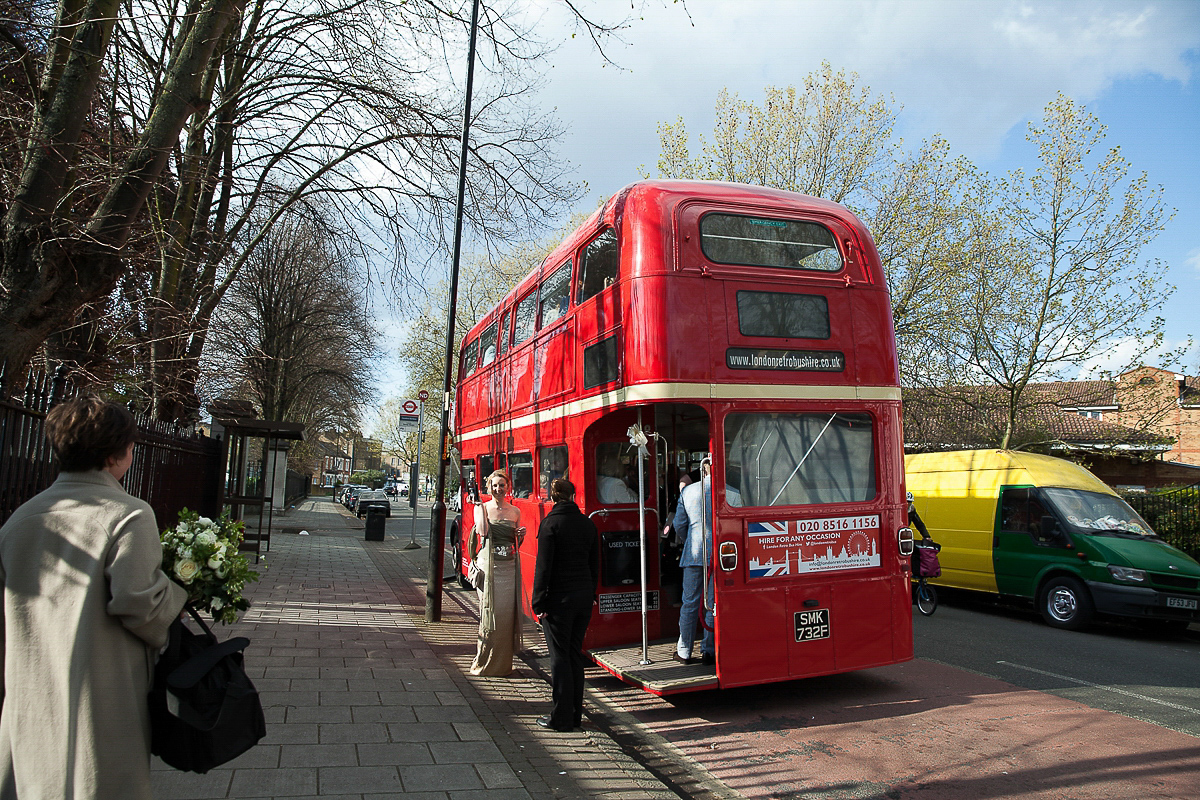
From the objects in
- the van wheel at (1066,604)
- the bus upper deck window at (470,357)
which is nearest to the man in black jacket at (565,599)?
the bus upper deck window at (470,357)

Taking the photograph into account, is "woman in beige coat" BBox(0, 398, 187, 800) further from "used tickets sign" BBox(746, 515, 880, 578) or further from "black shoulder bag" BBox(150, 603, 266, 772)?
"used tickets sign" BBox(746, 515, 880, 578)

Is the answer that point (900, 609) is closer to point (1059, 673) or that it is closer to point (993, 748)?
point (993, 748)

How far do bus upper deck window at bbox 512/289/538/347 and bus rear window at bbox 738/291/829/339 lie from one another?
3211 millimetres

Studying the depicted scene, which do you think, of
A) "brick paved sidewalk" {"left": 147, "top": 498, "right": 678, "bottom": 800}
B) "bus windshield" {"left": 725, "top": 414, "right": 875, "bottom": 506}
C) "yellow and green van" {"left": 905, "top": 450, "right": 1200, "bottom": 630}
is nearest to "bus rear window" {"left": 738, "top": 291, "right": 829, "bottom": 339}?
"bus windshield" {"left": 725, "top": 414, "right": 875, "bottom": 506}

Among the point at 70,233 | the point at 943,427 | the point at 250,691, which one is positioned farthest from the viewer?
the point at 943,427

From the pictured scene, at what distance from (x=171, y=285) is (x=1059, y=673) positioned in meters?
11.5

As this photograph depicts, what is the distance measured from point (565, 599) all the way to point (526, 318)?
449 cm

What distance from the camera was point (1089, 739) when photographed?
5527 millimetres

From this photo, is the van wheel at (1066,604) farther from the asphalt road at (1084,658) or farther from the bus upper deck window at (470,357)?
the bus upper deck window at (470,357)

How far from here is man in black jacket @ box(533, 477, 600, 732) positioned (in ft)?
18.6

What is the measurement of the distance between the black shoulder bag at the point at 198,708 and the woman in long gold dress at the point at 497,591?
4394 millimetres

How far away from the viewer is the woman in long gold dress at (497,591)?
7.06m

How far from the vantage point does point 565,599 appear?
18.9 feet

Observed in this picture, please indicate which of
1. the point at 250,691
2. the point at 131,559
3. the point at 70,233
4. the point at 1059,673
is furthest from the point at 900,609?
the point at 70,233
